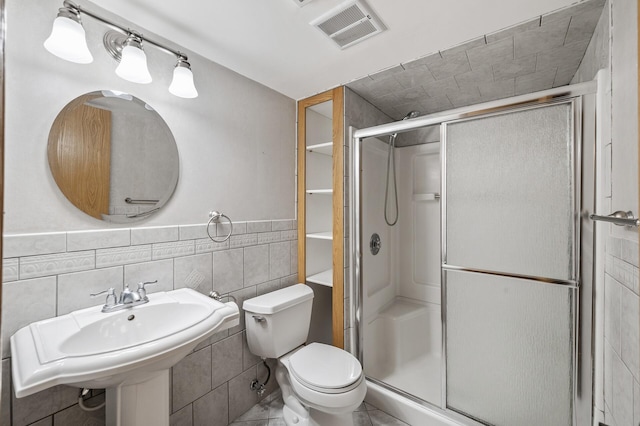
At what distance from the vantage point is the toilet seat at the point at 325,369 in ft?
4.66

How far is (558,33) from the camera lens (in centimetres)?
137

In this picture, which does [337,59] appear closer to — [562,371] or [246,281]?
[246,281]

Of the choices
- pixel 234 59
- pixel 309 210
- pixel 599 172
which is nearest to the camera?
pixel 599 172

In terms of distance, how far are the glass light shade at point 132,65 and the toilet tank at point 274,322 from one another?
4.23 feet

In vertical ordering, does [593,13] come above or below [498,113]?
above

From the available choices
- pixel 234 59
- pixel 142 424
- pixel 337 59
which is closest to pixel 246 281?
pixel 142 424

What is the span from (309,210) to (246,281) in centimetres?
74

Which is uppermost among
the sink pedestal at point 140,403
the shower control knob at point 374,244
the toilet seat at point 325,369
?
the shower control knob at point 374,244

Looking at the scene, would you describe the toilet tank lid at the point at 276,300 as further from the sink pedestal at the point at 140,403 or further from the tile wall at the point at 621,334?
the tile wall at the point at 621,334

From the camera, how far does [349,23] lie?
4.33 ft

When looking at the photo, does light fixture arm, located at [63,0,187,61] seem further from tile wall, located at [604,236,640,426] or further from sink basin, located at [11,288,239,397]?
tile wall, located at [604,236,640,426]

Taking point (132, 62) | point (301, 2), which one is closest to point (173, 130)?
point (132, 62)

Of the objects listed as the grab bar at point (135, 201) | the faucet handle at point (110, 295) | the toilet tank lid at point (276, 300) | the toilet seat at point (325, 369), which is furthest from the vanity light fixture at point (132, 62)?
the toilet seat at point (325, 369)

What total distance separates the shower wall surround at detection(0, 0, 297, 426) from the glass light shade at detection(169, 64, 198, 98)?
10 cm
